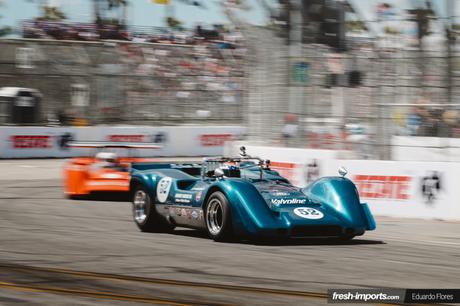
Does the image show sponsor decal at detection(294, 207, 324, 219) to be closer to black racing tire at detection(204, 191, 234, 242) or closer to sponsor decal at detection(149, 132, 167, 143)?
black racing tire at detection(204, 191, 234, 242)

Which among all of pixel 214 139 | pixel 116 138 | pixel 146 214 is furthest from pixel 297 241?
pixel 214 139

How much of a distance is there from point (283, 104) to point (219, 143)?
15.1 meters

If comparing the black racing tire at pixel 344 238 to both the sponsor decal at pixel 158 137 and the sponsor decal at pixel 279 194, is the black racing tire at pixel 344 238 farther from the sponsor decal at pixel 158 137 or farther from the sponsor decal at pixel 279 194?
the sponsor decal at pixel 158 137

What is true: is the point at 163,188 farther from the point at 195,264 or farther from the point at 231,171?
the point at 195,264

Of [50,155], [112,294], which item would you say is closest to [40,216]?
[112,294]

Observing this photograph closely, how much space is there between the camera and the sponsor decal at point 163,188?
36.5 ft

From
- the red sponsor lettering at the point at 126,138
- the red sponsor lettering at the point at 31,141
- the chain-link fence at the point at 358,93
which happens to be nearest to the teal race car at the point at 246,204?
the chain-link fence at the point at 358,93

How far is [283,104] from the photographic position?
17406mm

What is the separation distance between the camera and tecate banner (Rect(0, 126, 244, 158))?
2902 cm

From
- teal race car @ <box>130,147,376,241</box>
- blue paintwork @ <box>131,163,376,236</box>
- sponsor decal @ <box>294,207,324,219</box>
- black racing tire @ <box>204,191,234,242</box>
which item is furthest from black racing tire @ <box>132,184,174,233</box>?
sponsor decal @ <box>294,207,324,219</box>

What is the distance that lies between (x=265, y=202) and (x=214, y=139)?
22.6 metres

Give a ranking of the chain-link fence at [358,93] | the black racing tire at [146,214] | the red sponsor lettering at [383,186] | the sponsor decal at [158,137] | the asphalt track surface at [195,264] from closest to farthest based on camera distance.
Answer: the asphalt track surface at [195,264]
the black racing tire at [146,214]
the red sponsor lettering at [383,186]
the chain-link fence at [358,93]
the sponsor decal at [158,137]

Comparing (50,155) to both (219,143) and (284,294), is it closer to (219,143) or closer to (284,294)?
(219,143)

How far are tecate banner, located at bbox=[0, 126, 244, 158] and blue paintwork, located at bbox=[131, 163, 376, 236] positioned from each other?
1850 cm
